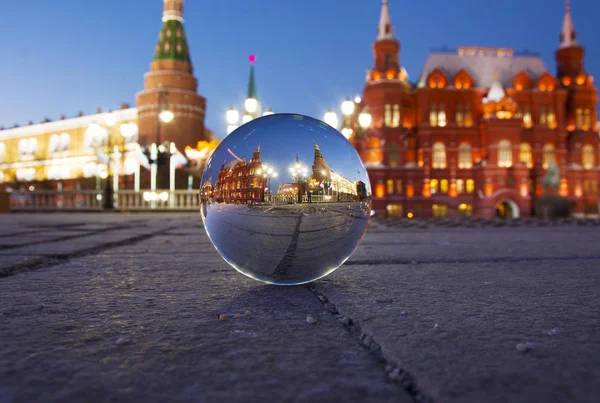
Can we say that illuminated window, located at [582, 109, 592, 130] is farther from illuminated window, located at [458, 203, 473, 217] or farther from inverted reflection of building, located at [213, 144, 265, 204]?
inverted reflection of building, located at [213, 144, 265, 204]

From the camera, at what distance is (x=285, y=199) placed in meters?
1.70

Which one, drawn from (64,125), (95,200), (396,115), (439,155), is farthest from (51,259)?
(64,125)

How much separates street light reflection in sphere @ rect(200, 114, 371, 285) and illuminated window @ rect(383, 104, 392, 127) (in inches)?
1318

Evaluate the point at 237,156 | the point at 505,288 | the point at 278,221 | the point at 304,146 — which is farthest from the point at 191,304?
the point at 505,288

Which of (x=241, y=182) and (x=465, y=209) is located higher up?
(x=241, y=182)

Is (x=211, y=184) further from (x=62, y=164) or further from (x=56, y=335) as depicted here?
(x=62, y=164)

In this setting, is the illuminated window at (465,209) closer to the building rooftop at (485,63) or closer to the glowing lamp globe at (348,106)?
the building rooftop at (485,63)

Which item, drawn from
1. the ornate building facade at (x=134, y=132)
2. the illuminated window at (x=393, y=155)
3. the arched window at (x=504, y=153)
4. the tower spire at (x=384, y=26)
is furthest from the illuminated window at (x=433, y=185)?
the ornate building facade at (x=134, y=132)

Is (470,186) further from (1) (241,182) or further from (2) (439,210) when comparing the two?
(1) (241,182)

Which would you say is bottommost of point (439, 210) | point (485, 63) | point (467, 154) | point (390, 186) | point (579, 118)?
point (439, 210)

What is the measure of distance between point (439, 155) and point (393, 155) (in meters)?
4.05

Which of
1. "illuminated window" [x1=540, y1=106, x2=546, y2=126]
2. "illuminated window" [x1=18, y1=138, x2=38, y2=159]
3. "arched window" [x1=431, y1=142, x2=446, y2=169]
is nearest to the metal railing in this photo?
"arched window" [x1=431, y1=142, x2=446, y2=169]

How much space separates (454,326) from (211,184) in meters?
1.19

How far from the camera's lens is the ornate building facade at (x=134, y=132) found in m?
48.8
